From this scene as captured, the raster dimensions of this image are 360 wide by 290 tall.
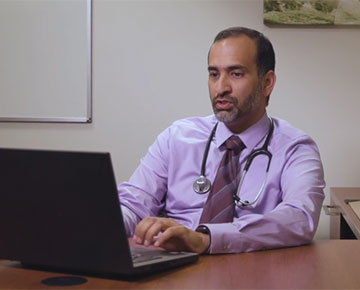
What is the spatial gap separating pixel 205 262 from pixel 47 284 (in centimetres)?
35

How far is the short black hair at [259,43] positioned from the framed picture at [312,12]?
88cm

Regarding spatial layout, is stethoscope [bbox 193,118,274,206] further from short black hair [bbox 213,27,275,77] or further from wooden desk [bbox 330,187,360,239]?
wooden desk [bbox 330,187,360,239]

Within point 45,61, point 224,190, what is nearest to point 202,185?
point 224,190

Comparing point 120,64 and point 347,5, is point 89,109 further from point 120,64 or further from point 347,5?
point 347,5

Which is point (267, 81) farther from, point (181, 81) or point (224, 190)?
point (181, 81)

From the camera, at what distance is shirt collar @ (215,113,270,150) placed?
1932 mm

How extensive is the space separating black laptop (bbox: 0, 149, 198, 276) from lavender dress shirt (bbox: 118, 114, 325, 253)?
446 mm

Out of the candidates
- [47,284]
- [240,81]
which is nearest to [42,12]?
[240,81]

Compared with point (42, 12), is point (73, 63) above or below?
below

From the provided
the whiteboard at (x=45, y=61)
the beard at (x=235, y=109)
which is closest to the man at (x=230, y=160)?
the beard at (x=235, y=109)

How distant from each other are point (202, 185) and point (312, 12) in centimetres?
130

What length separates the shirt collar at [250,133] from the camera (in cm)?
193

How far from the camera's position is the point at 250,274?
4.03 feet

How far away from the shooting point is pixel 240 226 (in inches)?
57.9
